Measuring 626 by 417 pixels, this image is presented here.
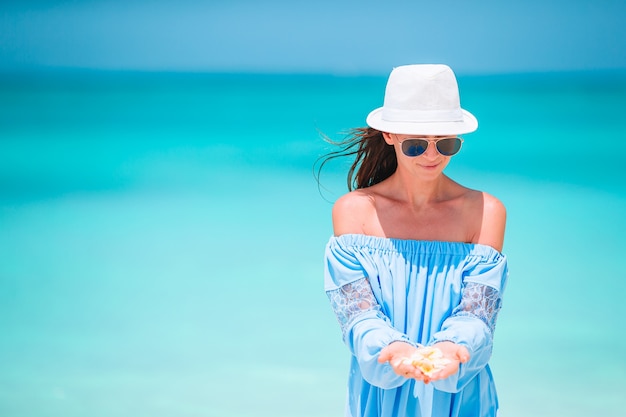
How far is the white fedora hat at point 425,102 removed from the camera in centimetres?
210

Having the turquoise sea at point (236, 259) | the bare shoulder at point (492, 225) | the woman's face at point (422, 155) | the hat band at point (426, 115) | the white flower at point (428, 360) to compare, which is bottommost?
the white flower at point (428, 360)

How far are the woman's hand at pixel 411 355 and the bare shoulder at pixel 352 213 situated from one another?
34 centimetres

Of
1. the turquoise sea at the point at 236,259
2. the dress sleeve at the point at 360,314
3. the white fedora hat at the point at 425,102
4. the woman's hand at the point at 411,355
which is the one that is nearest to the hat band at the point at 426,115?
the white fedora hat at the point at 425,102

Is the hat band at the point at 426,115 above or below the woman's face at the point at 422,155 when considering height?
above

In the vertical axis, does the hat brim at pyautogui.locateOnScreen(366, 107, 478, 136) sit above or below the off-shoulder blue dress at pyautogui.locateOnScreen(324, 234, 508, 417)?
above

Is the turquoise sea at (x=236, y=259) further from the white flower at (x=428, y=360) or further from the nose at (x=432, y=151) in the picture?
the white flower at (x=428, y=360)

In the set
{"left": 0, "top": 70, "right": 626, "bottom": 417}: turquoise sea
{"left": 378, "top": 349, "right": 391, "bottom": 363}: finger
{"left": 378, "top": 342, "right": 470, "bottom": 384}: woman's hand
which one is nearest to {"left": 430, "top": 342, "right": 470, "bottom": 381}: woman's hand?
{"left": 378, "top": 342, "right": 470, "bottom": 384}: woman's hand

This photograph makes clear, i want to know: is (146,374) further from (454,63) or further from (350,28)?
(350,28)

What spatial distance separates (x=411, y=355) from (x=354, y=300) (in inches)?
9.1

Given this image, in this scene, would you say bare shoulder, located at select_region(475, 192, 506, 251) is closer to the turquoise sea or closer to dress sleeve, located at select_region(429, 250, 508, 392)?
dress sleeve, located at select_region(429, 250, 508, 392)

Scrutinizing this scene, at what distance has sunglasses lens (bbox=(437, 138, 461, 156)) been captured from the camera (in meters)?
2.13

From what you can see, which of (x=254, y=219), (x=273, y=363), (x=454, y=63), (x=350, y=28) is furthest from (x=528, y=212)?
(x=350, y=28)

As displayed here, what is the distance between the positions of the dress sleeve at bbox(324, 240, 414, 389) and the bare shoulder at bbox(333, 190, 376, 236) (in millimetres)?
57

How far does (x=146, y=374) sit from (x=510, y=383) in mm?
1597
